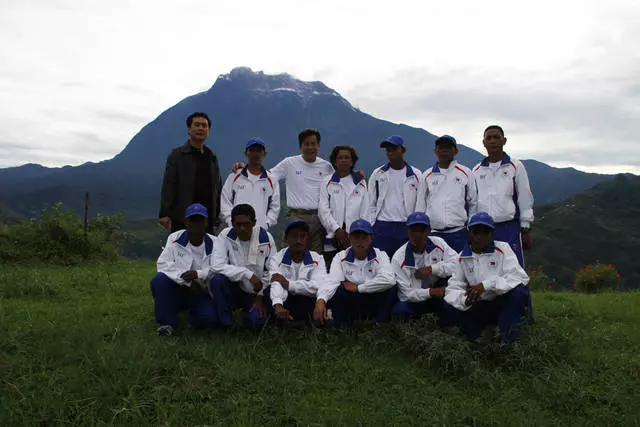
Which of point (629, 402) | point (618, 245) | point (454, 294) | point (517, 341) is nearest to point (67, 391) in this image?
point (454, 294)

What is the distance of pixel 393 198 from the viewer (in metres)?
6.34

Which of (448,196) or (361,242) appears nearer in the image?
(361,242)

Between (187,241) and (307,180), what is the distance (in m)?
1.84

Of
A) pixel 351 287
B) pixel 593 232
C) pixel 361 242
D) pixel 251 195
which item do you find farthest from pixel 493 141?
pixel 593 232

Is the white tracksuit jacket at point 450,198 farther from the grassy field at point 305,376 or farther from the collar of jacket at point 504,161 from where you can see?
the grassy field at point 305,376

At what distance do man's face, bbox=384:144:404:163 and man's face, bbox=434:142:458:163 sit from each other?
0.44 metres

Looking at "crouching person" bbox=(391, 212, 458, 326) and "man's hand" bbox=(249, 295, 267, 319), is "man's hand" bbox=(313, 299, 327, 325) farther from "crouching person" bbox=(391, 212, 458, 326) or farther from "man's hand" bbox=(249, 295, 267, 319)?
"crouching person" bbox=(391, 212, 458, 326)

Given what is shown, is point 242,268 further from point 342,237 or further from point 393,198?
point 393,198

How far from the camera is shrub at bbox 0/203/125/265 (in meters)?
10.7

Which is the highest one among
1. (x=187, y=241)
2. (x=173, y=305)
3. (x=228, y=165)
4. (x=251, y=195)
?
(x=228, y=165)

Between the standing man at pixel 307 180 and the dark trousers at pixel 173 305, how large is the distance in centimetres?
165

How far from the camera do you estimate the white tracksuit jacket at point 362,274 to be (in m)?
5.41

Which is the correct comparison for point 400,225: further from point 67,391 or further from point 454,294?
point 67,391

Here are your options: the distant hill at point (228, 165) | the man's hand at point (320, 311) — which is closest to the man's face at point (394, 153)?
the man's hand at point (320, 311)
